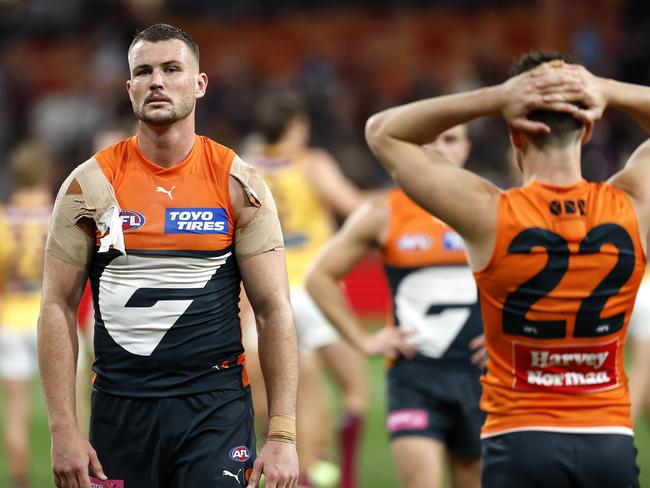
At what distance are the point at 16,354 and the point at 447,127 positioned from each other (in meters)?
6.16

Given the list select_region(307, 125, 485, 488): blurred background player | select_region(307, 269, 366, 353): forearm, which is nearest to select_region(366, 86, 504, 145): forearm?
select_region(307, 125, 485, 488): blurred background player

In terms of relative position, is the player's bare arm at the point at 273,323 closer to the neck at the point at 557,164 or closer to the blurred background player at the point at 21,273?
the neck at the point at 557,164

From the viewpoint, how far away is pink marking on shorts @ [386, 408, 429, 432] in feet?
20.5

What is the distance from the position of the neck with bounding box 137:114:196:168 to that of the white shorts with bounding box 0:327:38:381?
5.35 meters

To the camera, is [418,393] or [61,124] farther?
[61,124]

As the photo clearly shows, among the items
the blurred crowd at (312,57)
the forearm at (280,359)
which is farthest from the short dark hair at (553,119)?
the blurred crowd at (312,57)

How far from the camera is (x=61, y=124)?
21.0 meters

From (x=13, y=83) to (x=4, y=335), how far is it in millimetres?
12669

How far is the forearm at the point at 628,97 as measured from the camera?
4246 mm

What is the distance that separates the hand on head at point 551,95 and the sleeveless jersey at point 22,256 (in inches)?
229

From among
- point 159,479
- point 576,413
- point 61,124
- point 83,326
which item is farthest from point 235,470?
point 61,124

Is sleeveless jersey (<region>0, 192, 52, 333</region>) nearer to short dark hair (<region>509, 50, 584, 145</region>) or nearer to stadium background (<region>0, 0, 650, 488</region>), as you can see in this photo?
short dark hair (<region>509, 50, 584, 145</region>)

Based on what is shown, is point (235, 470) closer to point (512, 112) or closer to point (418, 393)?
point (512, 112)

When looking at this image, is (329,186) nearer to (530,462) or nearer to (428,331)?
(428,331)
